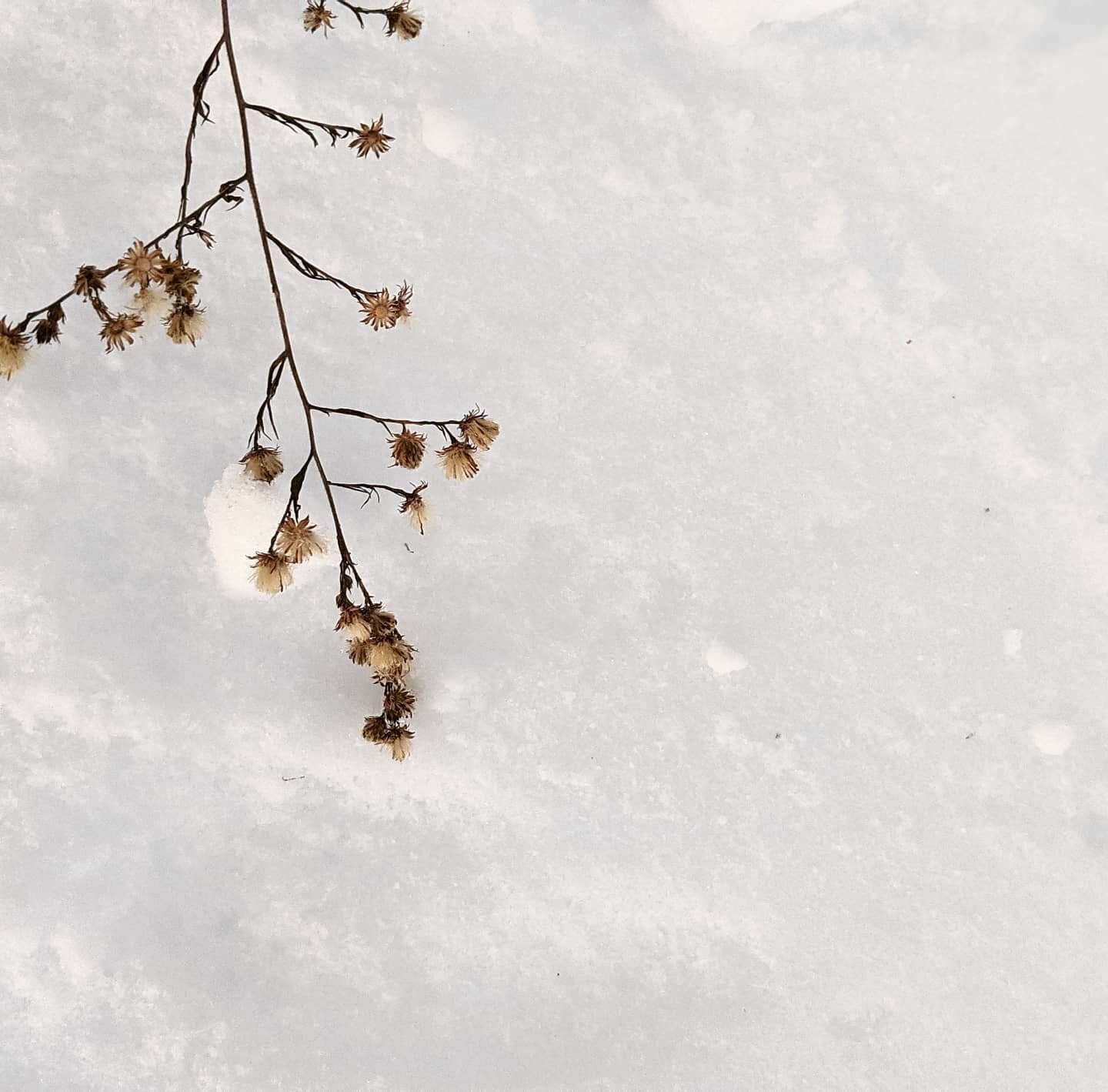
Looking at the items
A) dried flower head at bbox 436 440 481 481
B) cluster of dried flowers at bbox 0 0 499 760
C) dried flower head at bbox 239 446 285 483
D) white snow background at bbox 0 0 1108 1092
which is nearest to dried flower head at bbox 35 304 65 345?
cluster of dried flowers at bbox 0 0 499 760

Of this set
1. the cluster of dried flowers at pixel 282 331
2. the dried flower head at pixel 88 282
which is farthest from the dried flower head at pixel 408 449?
the dried flower head at pixel 88 282

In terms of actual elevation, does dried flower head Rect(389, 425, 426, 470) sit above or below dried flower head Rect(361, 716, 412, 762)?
above

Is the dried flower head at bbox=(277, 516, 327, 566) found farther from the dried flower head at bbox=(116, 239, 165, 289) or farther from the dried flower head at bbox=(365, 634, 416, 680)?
the dried flower head at bbox=(116, 239, 165, 289)

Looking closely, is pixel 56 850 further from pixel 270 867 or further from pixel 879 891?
pixel 879 891

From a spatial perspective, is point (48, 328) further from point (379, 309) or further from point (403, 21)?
point (403, 21)

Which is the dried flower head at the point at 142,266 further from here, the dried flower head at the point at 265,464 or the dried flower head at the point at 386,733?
the dried flower head at the point at 386,733

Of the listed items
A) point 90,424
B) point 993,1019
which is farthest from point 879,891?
point 90,424
